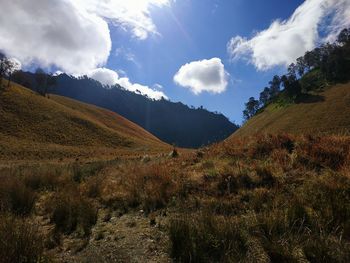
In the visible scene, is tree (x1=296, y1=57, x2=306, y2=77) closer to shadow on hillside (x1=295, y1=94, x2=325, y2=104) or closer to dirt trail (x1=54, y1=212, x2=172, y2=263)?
shadow on hillside (x1=295, y1=94, x2=325, y2=104)

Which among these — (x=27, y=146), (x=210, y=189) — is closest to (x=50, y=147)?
(x=27, y=146)

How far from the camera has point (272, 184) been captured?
680 centimetres

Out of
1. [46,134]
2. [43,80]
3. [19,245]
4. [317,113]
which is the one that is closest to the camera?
[19,245]

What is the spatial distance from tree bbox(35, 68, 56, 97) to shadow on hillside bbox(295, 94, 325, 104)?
86.6 metres

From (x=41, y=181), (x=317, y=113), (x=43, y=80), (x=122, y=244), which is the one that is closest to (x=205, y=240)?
(x=122, y=244)

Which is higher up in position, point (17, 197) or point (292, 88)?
point (292, 88)

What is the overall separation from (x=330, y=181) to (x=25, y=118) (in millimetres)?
69035

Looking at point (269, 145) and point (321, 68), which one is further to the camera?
point (321, 68)

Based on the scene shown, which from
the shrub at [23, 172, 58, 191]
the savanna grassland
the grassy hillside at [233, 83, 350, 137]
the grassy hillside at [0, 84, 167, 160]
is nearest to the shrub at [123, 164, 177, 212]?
the savanna grassland

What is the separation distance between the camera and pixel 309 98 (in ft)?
311

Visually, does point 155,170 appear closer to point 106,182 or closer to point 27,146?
point 106,182

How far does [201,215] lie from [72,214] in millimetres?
2877

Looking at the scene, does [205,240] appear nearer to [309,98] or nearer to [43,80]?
[309,98]

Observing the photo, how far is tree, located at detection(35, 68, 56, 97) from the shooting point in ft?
339
